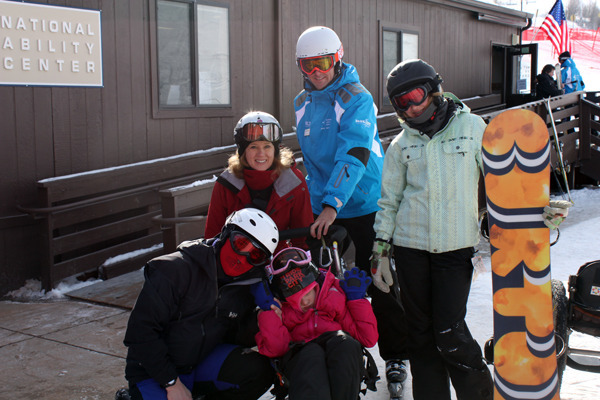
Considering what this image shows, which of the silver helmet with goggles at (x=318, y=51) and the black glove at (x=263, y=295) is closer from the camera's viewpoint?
the black glove at (x=263, y=295)

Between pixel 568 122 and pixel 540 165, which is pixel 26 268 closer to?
pixel 540 165

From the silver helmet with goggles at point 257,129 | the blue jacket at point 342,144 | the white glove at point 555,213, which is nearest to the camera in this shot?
the white glove at point 555,213

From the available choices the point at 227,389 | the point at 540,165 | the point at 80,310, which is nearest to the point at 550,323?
the point at 540,165

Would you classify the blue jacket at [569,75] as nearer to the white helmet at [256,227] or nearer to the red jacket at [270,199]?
the red jacket at [270,199]

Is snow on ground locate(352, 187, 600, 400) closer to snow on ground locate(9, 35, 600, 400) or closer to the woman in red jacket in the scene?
snow on ground locate(9, 35, 600, 400)

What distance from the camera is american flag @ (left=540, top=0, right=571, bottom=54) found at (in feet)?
70.1

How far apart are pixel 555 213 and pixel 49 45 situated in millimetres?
5406

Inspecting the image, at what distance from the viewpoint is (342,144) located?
3.65 metres

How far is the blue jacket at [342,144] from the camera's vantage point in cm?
356

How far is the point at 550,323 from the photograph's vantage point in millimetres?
2709

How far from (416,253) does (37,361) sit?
2.68 m

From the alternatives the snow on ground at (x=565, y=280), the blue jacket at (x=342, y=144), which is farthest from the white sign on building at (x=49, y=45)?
the blue jacket at (x=342, y=144)

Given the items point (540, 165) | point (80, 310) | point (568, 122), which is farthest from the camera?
point (568, 122)

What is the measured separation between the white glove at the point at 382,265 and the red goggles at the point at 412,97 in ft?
2.29
